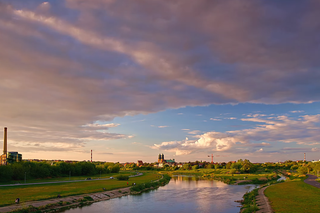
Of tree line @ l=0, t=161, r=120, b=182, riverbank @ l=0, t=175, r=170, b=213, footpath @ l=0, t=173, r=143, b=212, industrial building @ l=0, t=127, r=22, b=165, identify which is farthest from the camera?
industrial building @ l=0, t=127, r=22, b=165

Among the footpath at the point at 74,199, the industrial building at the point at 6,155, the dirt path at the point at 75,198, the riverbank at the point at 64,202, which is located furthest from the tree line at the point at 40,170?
the riverbank at the point at 64,202

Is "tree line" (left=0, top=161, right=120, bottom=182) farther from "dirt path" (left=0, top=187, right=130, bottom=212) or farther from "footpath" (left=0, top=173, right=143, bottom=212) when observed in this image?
"footpath" (left=0, top=173, right=143, bottom=212)

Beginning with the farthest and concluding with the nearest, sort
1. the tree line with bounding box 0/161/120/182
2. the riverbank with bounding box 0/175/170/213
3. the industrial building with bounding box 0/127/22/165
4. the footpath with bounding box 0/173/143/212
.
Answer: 1. the industrial building with bounding box 0/127/22/165
2. the tree line with bounding box 0/161/120/182
3. the footpath with bounding box 0/173/143/212
4. the riverbank with bounding box 0/175/170/213

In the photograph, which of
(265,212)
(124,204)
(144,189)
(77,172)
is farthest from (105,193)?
(77,172)

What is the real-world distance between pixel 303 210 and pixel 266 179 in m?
76.9

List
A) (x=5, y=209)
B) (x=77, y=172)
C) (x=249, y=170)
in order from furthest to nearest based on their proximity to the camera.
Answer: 1. (x=249, y=170)
2. (x=77, y=172)
3. (x=5, y=209)

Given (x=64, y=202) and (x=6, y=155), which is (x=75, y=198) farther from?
(x=6, y=155)

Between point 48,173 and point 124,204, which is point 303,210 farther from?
point 48,173

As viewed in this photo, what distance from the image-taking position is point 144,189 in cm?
7700

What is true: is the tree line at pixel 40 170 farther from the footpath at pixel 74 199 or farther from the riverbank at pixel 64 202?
the riverbank at pixel 64 202

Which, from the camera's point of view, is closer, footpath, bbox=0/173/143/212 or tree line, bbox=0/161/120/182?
footpath, bbox=0/173/143/212

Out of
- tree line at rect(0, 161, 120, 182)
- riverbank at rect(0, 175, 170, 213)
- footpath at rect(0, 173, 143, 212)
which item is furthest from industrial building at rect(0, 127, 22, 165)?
riverbank at rect(0, 175, 170, 213)

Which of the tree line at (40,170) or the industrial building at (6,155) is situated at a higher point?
the industrial building at (6,155)

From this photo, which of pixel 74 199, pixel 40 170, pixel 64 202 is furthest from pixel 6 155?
pixel 64 202
